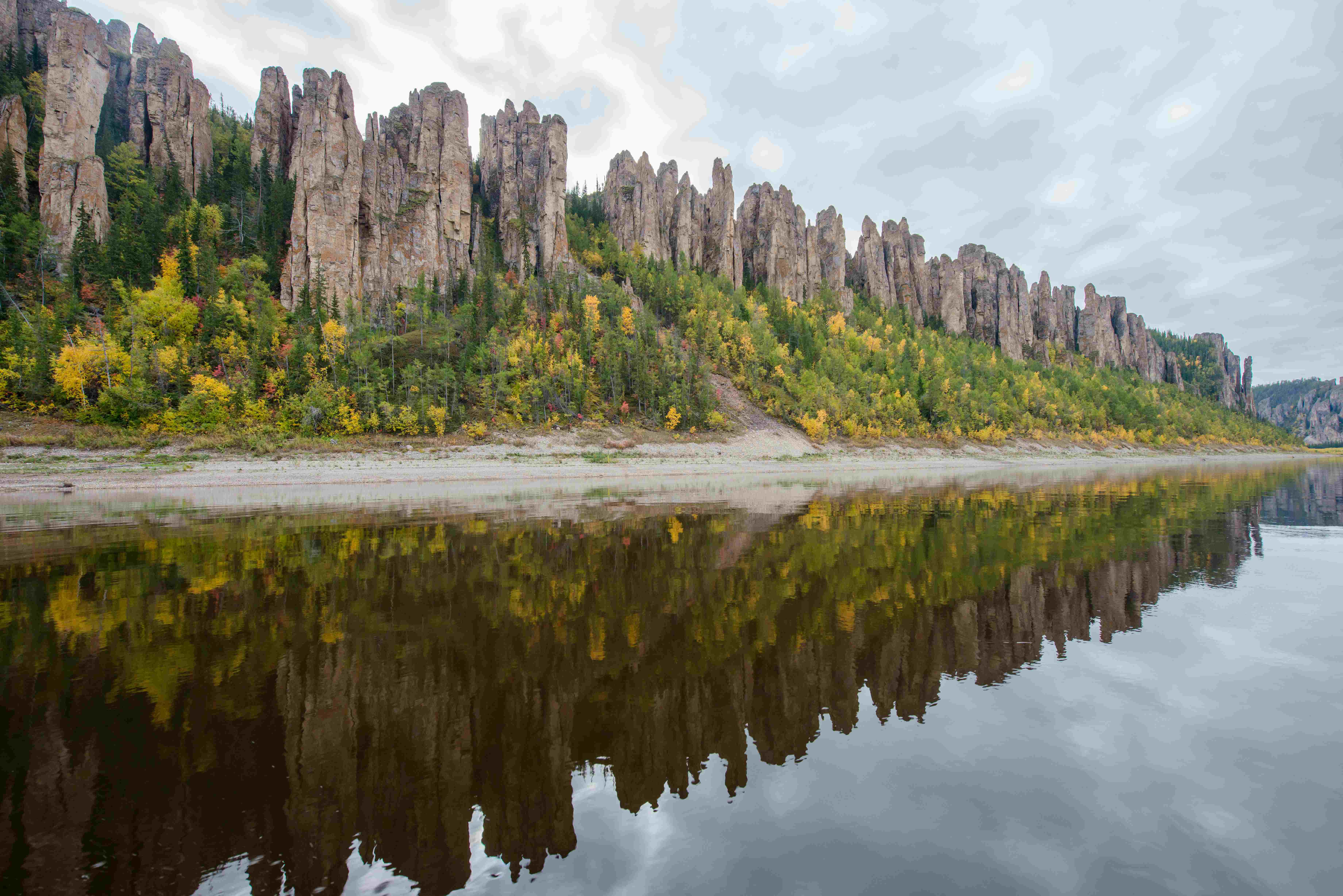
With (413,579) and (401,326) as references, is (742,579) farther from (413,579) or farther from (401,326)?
(401,326)

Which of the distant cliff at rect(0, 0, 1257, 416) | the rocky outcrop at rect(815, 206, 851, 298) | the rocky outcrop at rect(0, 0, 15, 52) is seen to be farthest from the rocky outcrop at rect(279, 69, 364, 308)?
the rocky outcrop at rect(815, 206, 851, 298)

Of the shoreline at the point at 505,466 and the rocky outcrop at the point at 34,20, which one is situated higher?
the rocky outcrop at the point at 34,20

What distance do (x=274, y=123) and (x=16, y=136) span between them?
1083 inches

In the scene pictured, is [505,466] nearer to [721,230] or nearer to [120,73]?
[721,230]

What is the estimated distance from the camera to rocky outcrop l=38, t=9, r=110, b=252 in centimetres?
5462

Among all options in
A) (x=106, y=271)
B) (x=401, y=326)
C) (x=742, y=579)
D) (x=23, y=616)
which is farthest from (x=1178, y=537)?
(x=106, y=271)

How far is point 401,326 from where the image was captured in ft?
220

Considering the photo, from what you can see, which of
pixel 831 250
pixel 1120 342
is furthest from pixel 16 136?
pixel 1120 342

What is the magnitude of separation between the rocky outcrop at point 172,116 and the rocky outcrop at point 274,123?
5844 mm

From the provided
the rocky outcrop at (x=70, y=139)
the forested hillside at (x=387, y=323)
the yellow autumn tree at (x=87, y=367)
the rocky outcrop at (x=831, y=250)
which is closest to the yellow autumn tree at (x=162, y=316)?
the forested hillside at (x=387, y=323)

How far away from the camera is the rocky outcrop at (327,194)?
204 ft

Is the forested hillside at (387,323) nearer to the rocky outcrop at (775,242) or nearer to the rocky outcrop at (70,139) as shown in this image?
the rocky outcrop at (70,139)

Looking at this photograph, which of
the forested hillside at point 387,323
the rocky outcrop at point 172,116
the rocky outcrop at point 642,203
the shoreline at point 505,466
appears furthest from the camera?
the rocky outcrop at point 642,203

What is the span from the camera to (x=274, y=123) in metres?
78.4
